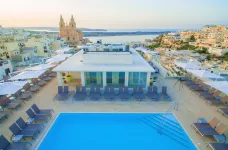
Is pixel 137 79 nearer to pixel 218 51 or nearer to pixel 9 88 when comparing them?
pixel 9 88

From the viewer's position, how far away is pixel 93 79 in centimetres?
1153

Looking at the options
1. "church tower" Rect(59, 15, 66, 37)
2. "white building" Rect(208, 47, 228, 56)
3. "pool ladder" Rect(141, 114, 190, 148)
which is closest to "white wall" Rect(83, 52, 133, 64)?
"pool ladder" Rect(141, 114, 190, 148)

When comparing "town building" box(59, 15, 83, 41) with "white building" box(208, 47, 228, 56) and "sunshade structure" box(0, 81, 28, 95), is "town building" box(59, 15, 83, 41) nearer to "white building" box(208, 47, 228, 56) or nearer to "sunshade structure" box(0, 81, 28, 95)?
"white building" box(208, 47, 228, 56)

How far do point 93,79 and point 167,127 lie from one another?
250 inches

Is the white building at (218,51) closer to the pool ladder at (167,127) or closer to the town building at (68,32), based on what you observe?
the town building at (68,32)

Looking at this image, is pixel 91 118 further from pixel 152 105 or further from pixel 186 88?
pixel 186 88

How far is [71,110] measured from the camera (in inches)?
350

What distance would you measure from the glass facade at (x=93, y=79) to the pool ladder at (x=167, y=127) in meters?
4.70

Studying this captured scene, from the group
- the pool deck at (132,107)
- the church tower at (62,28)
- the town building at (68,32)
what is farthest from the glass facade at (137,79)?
the church tower at (62,28)

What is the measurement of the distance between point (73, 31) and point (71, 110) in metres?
76.7

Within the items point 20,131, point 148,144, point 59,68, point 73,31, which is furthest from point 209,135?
point 73,31

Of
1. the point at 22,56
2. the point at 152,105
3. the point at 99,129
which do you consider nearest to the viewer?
the point at 99,129

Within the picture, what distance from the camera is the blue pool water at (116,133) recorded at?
21.7 ft

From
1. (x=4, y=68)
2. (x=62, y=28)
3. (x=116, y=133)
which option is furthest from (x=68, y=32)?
(x=116, y=133)
